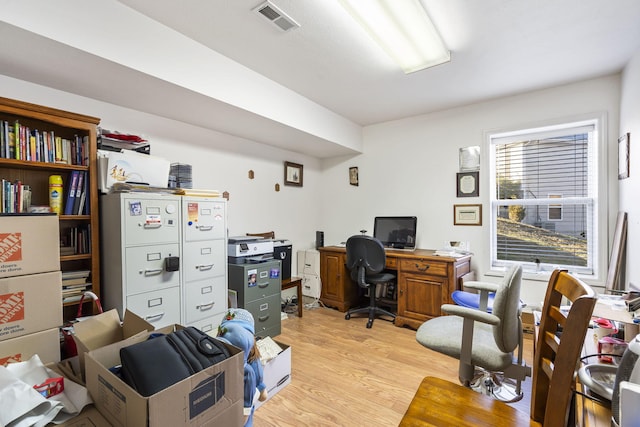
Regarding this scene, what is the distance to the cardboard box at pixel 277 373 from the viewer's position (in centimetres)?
193

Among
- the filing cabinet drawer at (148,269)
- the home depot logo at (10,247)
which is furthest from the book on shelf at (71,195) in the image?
the home depot logo at (10,247)

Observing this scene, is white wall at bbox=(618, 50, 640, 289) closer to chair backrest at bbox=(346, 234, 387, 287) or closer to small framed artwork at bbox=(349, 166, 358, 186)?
chair backrest at bbox=(346, 234, 387, 287)

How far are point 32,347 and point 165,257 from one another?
88 cm

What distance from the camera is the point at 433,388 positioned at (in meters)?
0.97

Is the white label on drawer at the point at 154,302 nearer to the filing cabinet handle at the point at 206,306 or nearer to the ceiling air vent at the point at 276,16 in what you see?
the filing cabinet handle at the point at 206,306

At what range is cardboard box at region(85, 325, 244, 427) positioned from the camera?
2.67 feet

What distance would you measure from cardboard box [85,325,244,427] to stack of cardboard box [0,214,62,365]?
49 cm

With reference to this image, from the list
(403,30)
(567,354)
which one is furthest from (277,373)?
(403,30)

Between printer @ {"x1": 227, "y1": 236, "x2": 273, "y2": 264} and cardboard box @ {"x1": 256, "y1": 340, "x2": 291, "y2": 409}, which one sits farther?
printer @ {"x1": 227, "y1": 236, "x2": 273, "y2": 264}

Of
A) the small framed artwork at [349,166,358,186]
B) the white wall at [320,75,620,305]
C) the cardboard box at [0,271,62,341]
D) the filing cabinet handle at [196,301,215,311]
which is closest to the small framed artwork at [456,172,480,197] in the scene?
the white wall at [320,75,620,305]

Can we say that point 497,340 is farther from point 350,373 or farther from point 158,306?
point 158,306

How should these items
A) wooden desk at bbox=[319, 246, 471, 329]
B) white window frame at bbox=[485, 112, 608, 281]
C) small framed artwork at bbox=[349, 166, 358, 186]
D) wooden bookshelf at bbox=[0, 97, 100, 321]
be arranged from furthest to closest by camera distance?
small framed artwork at bbox=[349, 166, 358, 186] < wooden desk at bbox=[319, 246, 471, 329] < white window frame at bbox=[485, 112, 608, 281] < wooden bookshelf at bbox=[0, 97, 100, 321]

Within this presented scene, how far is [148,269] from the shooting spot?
6.66ft

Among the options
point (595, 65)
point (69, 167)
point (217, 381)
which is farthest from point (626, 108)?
point (69, 167)
